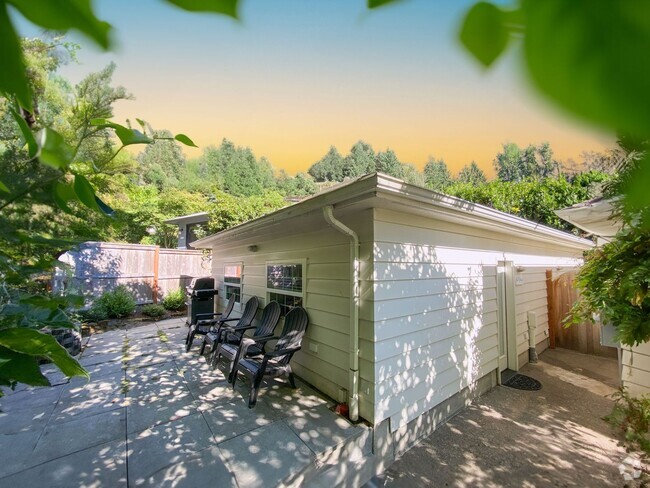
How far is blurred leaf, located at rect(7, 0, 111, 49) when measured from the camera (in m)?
0.29

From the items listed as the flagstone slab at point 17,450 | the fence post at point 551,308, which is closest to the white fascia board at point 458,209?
the fence post at point 551,308

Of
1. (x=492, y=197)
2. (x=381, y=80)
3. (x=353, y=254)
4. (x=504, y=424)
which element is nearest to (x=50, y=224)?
(x=381, y=80)

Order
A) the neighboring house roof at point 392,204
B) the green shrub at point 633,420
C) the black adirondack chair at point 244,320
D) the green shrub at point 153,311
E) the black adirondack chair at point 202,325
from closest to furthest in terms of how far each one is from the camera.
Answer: the neighboring house roof at point 392,204 → the green shrub at point 633,420 → the black adirondack chair at point 244,320 → the black adirondack chair at point 202,325 → the green shrub at point 153,311

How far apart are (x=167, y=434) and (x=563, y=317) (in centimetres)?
865

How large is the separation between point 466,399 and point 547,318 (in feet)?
15.1

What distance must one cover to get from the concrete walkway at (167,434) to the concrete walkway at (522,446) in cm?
82

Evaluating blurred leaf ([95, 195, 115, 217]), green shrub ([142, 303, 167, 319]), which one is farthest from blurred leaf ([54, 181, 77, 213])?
green shrub ([142, 303, 167, 319])

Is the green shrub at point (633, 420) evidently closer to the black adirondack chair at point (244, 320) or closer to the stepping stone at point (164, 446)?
the stepping stone at point (164, 446)

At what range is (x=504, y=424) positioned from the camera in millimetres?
3924

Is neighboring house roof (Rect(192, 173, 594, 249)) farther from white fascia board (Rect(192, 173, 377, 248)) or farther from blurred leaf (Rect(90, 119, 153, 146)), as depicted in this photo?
blurred leaf (Rect(90, 119, 153, 146))

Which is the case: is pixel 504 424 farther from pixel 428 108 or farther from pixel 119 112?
pixel 119 112

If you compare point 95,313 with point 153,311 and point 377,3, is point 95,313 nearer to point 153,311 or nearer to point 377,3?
point 153,311

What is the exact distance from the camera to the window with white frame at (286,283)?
4.78 m

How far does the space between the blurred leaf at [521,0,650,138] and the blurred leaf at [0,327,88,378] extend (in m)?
0.91
